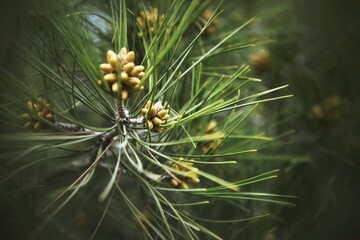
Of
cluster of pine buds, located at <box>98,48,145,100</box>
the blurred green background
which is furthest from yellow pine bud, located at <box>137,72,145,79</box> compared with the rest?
the blurred green background

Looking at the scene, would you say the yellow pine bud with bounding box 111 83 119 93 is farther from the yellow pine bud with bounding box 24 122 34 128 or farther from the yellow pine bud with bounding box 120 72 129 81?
the yellow pine bud with bounding box 24 122 34 128

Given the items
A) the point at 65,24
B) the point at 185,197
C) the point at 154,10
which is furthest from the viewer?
the point at 185,197

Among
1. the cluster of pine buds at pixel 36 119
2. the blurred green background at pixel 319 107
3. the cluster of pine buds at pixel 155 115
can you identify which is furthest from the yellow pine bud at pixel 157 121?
the blurred green background at pixel 319 107

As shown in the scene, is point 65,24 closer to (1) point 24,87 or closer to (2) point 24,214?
(1) point 24,87

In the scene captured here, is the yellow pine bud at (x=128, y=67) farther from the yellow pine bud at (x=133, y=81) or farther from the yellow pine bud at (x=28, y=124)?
the yellow pine bud at (x=28, y=124)

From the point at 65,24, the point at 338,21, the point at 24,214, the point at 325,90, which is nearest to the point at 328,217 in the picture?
the point at 325,90

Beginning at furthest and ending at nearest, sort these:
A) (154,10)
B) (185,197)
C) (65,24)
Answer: (185,197)
(154,10)
(65,24)
